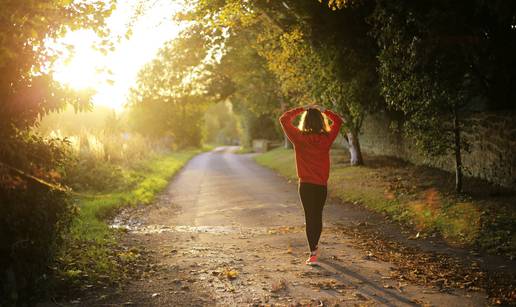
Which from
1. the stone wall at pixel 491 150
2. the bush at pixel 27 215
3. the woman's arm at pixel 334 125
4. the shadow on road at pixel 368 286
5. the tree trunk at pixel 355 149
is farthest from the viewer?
the tree trunk at pixel 355 149

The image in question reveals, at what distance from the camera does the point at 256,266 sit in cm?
706

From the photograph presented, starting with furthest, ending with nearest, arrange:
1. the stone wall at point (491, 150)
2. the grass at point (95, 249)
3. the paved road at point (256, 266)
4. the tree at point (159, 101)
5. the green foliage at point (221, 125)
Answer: the green foliage at point (221, 125) < the tree at point (159, 101) < the stone wall at point (491, 150) < the grass at point (95, 249) < the paved road at point (256, 266)

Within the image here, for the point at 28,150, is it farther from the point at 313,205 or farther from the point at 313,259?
the point at 313,259

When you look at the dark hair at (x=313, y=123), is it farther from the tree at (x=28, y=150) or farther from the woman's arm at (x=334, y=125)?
the tree at (x=28, y=150)

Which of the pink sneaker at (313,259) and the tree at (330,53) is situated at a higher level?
the tree at (330,53)

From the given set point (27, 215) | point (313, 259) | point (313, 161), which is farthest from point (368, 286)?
point (27, 215)

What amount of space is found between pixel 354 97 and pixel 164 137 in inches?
1335

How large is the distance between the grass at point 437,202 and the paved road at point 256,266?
133cm

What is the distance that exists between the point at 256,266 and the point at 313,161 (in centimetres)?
169

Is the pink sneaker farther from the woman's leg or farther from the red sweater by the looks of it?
the red sweater

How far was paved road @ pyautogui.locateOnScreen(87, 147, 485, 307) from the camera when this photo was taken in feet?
18.4

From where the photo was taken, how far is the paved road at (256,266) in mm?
5594

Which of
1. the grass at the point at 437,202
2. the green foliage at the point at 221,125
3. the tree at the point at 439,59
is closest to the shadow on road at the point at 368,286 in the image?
the grass at the point at 437,202

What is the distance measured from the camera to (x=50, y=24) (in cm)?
547
